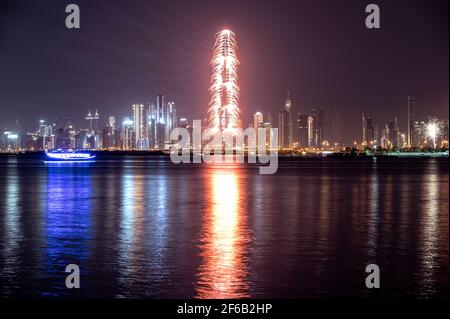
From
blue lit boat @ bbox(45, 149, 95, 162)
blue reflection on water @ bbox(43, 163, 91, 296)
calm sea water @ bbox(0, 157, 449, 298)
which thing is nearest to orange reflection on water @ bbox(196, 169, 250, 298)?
calm sea water @ bbox(0, 157, 449, 298)

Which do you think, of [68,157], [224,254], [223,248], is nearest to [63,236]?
[223,248]

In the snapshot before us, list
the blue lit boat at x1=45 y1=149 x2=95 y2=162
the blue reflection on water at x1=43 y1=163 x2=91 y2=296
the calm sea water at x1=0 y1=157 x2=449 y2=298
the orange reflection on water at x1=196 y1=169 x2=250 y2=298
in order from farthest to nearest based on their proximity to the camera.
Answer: the blue lit boat at x1=45 y1=149 x2=95 y2=162 → the blue reflection on water at x1=43 y1=163 x2=91 y2=296 → the calm sea water at x1=0 y1=157 x2=449 y2=298 → the orange reflection on water at x1=196 y1=169 x2=250 y2=298

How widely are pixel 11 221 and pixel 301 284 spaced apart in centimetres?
1531

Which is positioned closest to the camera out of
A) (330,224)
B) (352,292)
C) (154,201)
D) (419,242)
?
(352,292)

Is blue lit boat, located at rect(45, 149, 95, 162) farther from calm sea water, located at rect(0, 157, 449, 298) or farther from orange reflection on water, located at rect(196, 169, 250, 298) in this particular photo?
orange reflection on water, located at rect(196, 169, 250, 298)

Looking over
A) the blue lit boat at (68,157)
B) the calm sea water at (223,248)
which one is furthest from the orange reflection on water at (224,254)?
the blue lit boat at (68,157)

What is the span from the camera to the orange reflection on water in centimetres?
1368

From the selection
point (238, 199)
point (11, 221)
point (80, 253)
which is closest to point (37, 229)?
point (11, 221)

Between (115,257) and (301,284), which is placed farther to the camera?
(115,257)

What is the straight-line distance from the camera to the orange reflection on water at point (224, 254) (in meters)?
13.7

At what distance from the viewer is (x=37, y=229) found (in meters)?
23.4

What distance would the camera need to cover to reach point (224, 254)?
1770 cm

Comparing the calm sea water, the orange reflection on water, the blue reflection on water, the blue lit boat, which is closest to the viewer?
the orange reflection on water
